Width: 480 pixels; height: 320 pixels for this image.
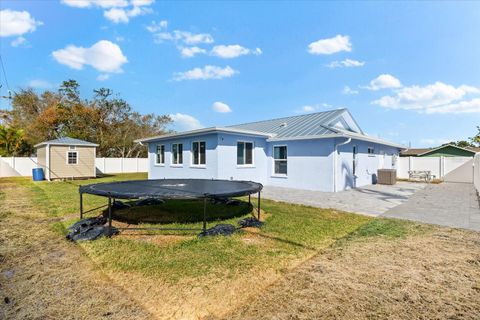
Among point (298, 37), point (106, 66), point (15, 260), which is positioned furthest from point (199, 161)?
point (106, 66)

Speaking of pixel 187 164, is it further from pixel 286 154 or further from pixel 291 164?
pixel 291 164

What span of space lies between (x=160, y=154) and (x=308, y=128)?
28.7 ft

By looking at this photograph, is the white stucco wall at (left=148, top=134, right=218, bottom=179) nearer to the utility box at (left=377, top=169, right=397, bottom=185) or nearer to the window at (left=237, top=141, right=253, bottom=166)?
the window at (left=237, top=141, right=253, bottom=166)

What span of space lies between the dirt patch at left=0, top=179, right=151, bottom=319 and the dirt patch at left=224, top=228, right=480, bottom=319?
1156mm

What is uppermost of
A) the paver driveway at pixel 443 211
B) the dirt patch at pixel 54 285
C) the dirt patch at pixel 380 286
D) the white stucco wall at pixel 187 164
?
the white stucco wall at pixel 187 164

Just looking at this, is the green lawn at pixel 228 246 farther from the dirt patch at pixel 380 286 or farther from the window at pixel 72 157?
the window at pixel 72 157

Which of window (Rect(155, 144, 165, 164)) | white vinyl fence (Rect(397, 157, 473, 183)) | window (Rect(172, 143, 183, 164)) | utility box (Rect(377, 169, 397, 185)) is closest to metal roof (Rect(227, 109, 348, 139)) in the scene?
utility box (Rect(377, 169, 397, 185))

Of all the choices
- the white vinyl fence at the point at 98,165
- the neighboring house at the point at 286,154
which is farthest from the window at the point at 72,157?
the neighboring house at the point at 286,154

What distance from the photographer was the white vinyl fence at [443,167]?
51.2 feet

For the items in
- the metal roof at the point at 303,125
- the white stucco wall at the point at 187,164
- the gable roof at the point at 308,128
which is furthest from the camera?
the metal roof at the point at 303,125

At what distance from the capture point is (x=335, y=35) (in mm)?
14008

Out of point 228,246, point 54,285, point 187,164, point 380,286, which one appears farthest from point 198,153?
point 380,286

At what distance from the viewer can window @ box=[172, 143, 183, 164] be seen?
1330 cm

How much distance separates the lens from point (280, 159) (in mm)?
12445
